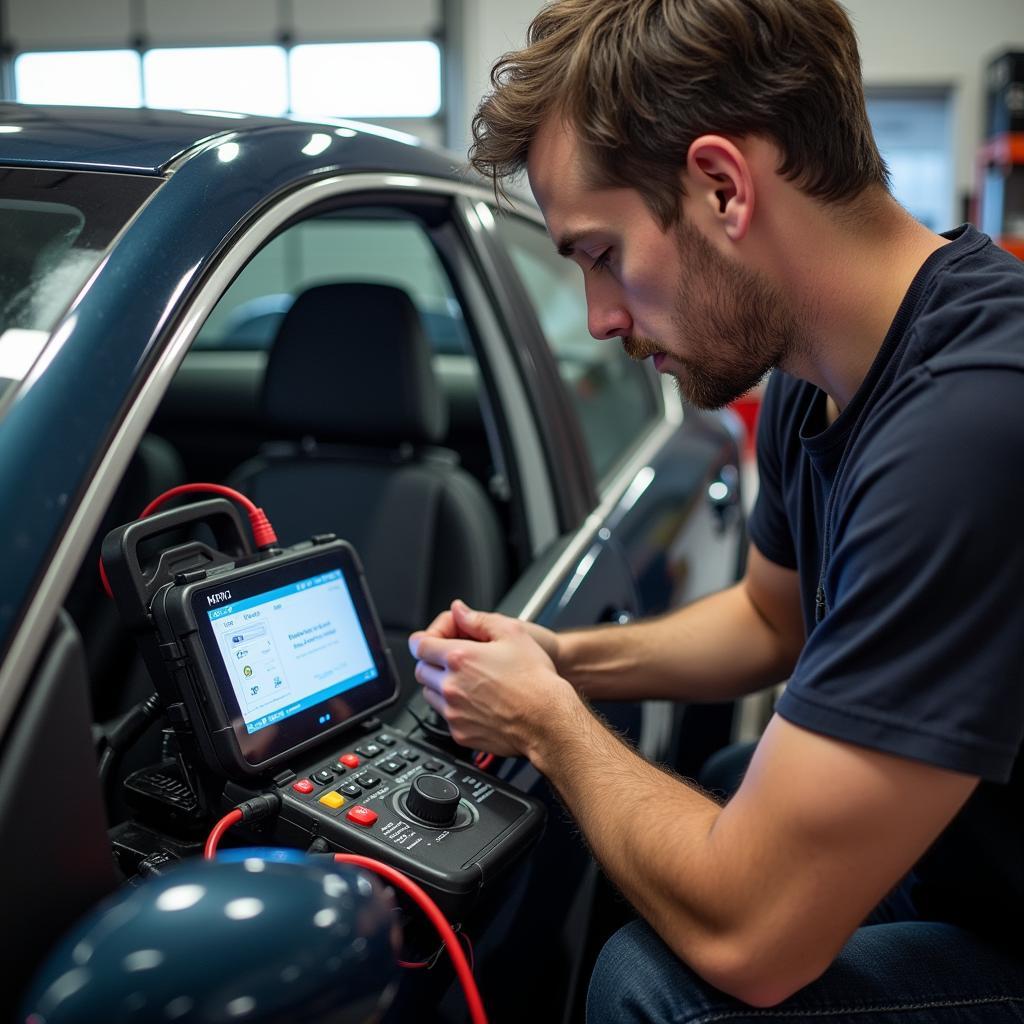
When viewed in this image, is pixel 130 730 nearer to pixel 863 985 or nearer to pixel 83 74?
pixel 863 985

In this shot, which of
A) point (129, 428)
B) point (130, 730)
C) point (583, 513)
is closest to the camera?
point (129, 428)

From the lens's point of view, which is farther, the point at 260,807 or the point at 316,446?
the point at 316,446

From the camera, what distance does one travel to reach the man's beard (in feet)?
3.62

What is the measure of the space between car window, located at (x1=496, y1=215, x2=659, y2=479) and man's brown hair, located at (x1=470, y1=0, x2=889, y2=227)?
2.37 ft

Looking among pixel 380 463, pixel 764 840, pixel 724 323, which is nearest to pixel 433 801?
pixel 764 840

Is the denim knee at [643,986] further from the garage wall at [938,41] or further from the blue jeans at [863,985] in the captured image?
the garage wall at [938,41]

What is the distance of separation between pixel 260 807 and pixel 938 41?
865 cm

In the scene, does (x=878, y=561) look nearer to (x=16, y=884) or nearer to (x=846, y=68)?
(x=846, y=68)

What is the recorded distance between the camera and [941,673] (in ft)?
2.92

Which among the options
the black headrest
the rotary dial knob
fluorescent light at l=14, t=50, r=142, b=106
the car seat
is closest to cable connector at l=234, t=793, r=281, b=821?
the rotary dial knob

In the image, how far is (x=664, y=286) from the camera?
113cm

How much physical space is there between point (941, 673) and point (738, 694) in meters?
0.72

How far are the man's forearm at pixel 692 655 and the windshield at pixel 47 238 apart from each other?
753mm

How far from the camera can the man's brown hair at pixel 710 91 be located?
107cm
